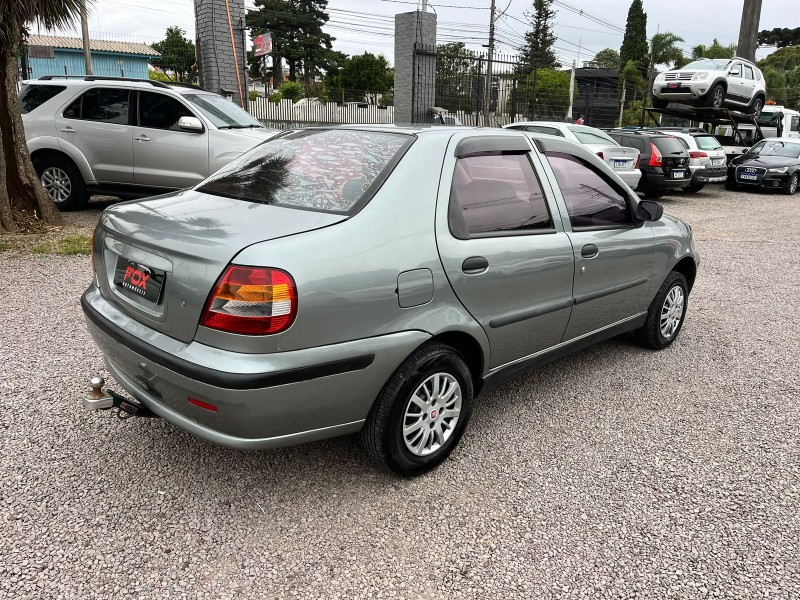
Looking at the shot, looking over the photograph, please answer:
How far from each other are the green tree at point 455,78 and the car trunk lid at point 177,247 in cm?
1509

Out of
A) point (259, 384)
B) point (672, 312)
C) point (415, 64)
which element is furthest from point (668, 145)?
point (259, 384)

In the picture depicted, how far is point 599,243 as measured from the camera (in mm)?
3725

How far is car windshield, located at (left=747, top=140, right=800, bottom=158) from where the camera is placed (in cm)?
1709

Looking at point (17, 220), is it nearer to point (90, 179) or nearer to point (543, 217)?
point (90, 179)

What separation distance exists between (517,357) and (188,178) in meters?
6.43

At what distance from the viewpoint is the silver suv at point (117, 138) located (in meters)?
8.24

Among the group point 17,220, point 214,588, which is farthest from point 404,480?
point 17,220

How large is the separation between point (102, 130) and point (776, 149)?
16959mm

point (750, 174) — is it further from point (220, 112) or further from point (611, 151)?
point (220, 112)

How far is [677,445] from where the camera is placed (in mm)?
3381

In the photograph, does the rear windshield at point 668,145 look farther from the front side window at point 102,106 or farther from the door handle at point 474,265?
the door handle at point 474,265

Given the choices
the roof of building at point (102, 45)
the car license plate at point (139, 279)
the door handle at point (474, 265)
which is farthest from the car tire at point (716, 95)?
the roof of building at point (102, 45)

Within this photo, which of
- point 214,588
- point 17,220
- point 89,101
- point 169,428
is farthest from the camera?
point 89,101

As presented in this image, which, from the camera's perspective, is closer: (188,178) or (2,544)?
(2,544)
